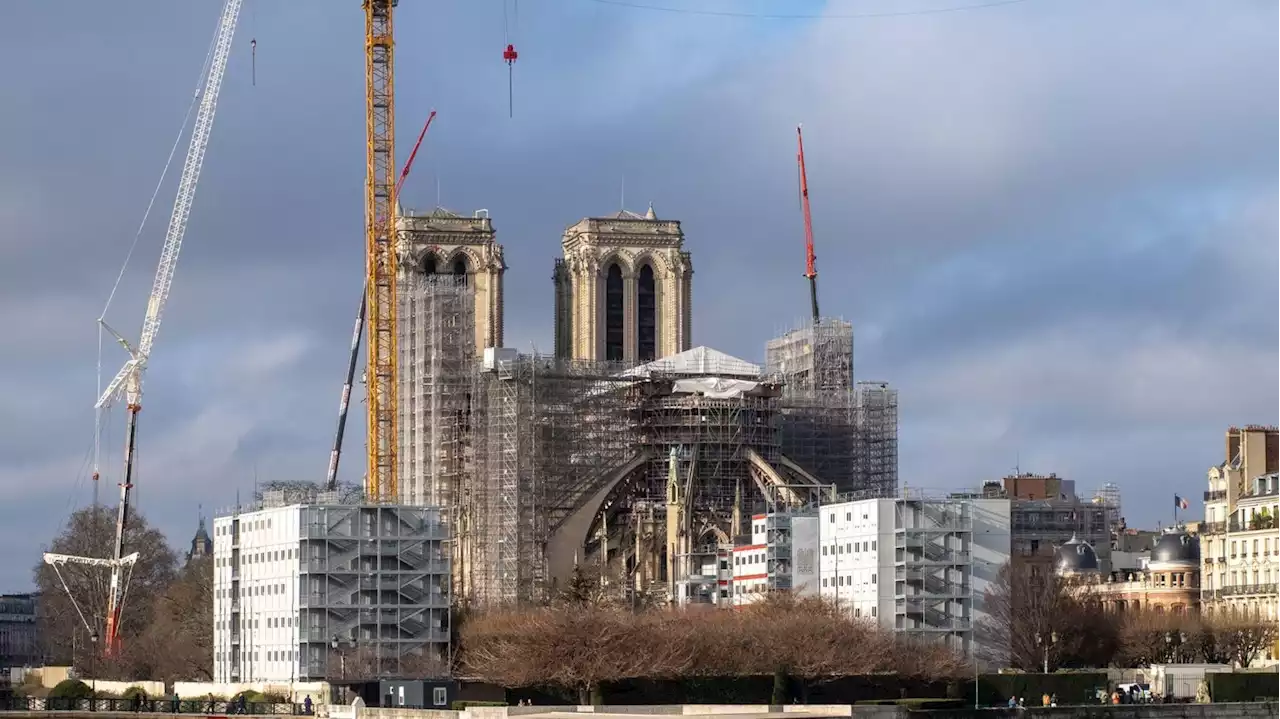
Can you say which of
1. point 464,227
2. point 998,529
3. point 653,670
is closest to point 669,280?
point 464,227

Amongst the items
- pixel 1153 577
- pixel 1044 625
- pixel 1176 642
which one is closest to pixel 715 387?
pixel 1153 577

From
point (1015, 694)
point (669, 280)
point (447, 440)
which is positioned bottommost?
point (1015, 694)

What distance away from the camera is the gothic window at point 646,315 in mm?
193250

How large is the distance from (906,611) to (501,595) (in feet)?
114

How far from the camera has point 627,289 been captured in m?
193

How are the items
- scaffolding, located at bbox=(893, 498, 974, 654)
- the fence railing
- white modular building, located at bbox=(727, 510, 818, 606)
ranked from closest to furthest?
the fence railing, scaffolding, located at bbox=(893, 498, 974, 654), white modular building, located at bbox=(727, 510, 818, 606)

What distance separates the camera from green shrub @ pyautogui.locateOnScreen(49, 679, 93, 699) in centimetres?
13888

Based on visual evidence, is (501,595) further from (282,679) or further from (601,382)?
(282,679)

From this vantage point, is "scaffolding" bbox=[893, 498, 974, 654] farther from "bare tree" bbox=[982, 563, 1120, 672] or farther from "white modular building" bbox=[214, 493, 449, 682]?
"white modular building" bbox=[214, 493, 449, 682]

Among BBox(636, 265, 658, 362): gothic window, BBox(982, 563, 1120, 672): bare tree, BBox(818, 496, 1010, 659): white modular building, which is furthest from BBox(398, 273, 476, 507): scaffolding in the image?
BBox(982, 563, 1120, 672): bare tree

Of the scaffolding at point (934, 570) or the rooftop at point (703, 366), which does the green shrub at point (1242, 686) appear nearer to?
the scaffolding at point (934, 570)

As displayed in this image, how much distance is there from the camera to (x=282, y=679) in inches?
5443

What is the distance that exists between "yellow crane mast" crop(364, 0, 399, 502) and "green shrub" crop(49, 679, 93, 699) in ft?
74.8

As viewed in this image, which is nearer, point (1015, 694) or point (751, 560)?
point (1015, 694)
